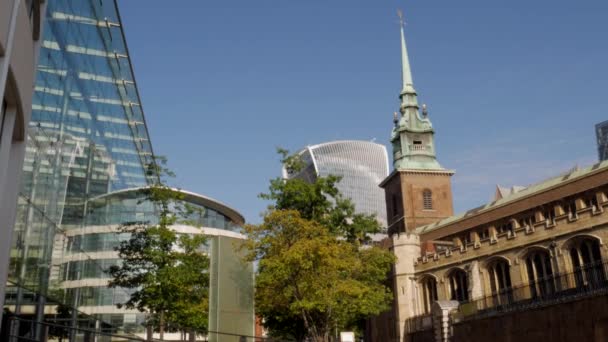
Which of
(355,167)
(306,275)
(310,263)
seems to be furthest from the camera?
(355,167)

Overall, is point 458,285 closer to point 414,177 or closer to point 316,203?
point 316,203

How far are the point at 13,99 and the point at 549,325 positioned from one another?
25812mm

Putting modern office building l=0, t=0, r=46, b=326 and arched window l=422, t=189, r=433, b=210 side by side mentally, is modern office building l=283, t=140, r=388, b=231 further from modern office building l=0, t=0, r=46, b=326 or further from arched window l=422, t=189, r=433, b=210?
modern office building l=0, t=0, r=46, b=326

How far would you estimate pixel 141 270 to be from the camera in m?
25.1

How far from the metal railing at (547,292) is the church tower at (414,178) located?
29268 millimetres

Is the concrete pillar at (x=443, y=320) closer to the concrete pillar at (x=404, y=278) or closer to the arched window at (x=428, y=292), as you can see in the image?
the arched window at (x=428, y=292)

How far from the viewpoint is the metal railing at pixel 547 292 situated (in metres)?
26.8

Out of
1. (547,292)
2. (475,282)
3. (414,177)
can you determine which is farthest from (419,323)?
(414,177)

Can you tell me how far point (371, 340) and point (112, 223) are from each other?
41.0 m

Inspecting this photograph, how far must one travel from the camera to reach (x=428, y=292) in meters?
50.3

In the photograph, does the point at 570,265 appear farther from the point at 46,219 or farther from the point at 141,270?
the point at 46,219

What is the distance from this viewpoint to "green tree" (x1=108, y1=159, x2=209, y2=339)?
939 inches

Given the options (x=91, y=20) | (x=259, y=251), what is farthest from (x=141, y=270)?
(x=91, y=20)

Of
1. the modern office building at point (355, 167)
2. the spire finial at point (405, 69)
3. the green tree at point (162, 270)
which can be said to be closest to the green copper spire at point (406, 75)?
the spire finial at point (405, 69)
